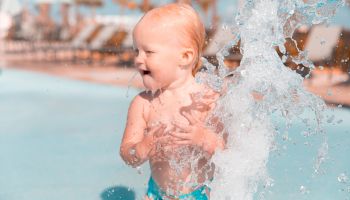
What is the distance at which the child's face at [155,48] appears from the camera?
209 cm

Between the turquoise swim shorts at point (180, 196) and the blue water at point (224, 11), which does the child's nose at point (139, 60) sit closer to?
the turquoise swim shorts at point (180, 196)

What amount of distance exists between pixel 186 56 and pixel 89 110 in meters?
5.69

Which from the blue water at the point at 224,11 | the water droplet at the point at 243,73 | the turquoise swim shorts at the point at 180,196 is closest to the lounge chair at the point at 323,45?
the blue water at the point at 224,11

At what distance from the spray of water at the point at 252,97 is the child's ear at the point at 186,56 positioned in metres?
0.15

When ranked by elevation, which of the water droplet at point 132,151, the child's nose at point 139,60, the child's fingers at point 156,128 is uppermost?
the child's nose at point 139,60

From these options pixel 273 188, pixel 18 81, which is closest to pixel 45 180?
pixel 273 188

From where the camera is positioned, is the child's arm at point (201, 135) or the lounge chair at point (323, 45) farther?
the lounge chair at point (323, 45)

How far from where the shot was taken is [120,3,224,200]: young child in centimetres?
208

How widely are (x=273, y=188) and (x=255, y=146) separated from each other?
5.48 ft

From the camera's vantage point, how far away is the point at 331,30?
404 inches

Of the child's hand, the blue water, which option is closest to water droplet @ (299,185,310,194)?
the blue water

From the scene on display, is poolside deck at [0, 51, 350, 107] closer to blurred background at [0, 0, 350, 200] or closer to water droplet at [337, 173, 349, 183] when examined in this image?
blurred background at [0, 0, 350, 200]

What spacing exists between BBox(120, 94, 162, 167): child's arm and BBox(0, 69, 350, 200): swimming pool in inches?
44.5

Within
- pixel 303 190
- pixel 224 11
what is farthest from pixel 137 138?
pixel 224 11
